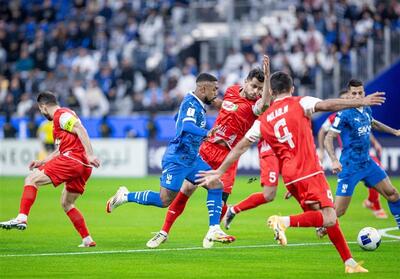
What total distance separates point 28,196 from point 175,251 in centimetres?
219

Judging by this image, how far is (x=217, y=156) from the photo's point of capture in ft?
47.4

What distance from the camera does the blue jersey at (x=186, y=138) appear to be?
1312 centimetres

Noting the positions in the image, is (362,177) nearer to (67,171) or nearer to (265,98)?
(265,98)

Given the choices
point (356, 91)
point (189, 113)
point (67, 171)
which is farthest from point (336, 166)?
point (67, 171)

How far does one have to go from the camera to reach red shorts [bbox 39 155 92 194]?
44.2 ft

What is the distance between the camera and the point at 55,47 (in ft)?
124

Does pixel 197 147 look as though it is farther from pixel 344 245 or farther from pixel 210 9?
pixel 210 9

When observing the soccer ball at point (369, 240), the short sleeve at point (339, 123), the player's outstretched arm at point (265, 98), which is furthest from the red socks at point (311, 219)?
the short sleeve at point (339, 123)

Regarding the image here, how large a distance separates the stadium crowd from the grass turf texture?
10969 millimetres

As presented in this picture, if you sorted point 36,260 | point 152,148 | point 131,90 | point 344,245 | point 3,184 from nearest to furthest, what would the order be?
point 344,245
point 36,260
point 3,184
point 152,148
point 131,90

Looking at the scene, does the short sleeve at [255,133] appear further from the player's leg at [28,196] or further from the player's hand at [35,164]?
the player's hand at [35,164]

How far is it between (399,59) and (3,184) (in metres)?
12.7

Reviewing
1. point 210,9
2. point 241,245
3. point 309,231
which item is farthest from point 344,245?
point 210,9

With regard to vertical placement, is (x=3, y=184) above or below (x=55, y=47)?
below
